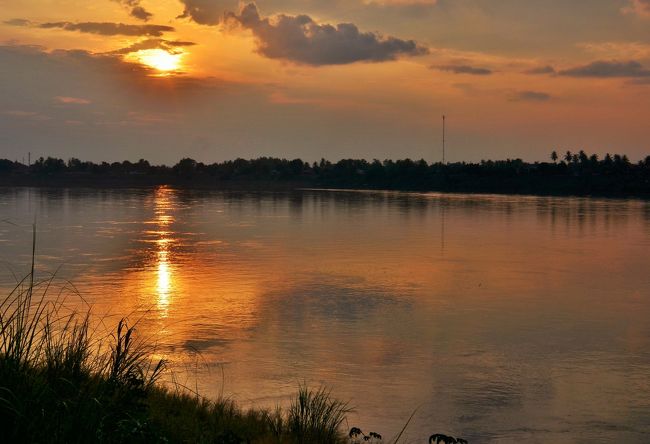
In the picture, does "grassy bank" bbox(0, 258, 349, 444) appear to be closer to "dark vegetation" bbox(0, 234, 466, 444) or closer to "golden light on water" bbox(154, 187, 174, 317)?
"dark vegetation" bbox(0, 234, 466, 444)

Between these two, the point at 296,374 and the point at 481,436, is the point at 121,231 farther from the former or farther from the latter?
the point at 481,436

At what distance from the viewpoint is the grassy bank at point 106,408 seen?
6.24 metres

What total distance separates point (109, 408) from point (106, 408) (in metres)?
0.10

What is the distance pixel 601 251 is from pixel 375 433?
28.6m

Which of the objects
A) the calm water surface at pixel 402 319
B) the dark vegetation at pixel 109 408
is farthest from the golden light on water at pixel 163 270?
the dark vegetation at pixel 109 408

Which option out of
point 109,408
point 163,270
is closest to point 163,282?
point 163,270

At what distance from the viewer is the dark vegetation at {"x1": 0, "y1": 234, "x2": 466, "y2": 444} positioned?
6.24 metres

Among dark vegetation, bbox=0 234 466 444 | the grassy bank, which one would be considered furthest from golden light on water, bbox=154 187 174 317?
the grassy bank

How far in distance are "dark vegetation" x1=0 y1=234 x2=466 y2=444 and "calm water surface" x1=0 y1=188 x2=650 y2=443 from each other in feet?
4.69

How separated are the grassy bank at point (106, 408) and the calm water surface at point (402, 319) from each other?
1.48 meters

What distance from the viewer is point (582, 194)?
136 meters

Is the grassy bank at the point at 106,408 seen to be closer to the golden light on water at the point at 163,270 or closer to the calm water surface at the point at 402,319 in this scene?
the calm water surface at the point at 402,319

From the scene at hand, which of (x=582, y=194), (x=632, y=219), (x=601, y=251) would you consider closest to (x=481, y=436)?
(x=601, y=251)

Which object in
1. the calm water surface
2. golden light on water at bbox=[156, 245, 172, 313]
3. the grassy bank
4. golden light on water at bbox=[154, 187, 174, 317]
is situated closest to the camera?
the grassy bank
